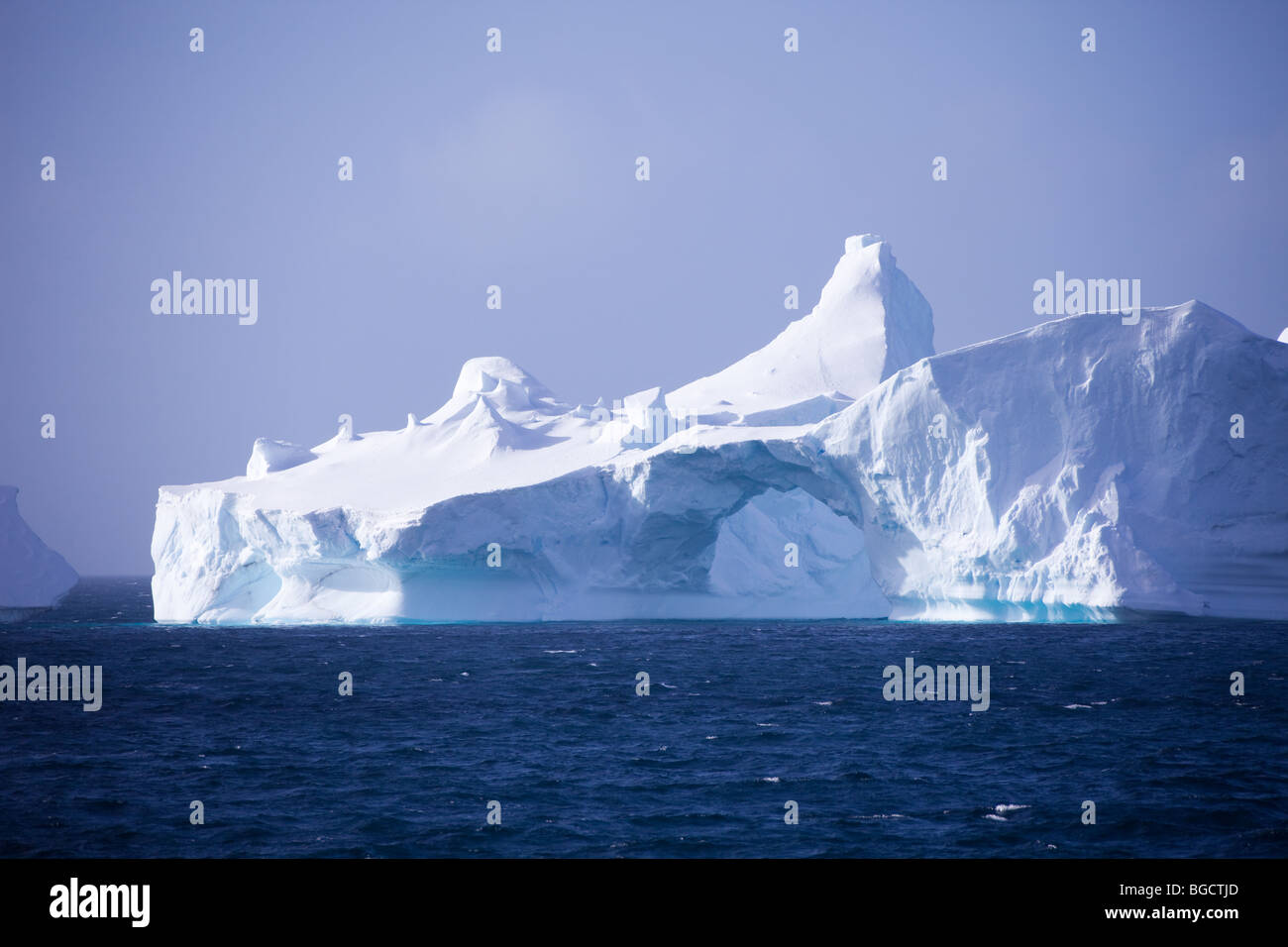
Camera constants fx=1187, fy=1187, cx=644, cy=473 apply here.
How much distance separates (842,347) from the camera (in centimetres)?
4672

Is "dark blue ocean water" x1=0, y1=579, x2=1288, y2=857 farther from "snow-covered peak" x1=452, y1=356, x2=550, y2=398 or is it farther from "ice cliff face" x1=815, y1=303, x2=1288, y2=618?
"snow-covered peak" x1=452, y1=356, x2=550, y2=398

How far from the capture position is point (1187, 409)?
30234 millimetres

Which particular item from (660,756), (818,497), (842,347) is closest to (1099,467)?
(818,497)

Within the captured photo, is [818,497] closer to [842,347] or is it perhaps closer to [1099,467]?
[1099,467]

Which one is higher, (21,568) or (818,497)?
(818,497)

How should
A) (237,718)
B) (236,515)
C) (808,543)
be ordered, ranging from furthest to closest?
1. (808,543)
2. (236,515)
3. (237,718)

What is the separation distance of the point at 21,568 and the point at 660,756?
41.4m

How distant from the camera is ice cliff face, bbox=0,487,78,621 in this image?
46688 mm

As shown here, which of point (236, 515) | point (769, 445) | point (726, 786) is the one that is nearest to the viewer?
point (726, 786)

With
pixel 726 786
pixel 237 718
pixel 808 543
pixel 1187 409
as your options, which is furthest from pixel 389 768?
pixel 808 543

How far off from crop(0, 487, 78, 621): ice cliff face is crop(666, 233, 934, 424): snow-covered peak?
2654 centimetres
